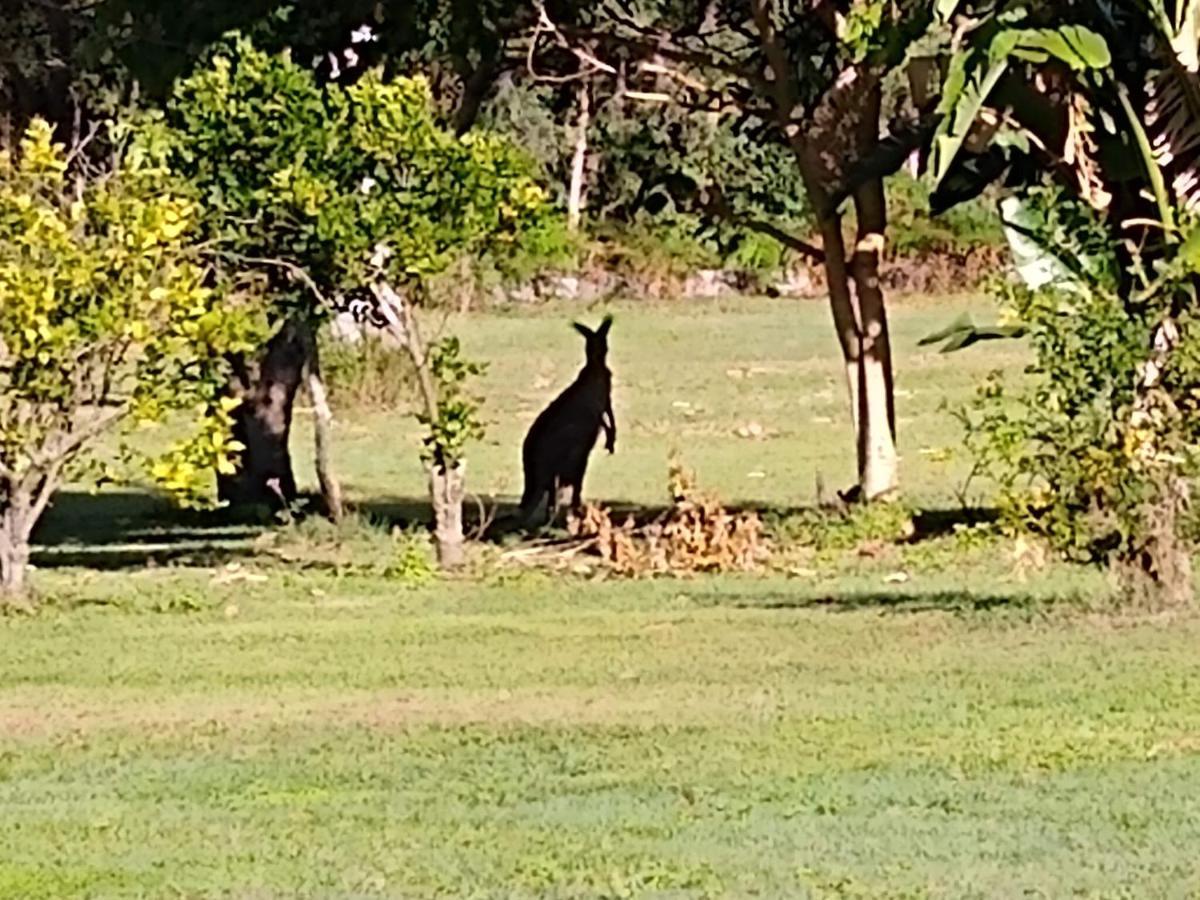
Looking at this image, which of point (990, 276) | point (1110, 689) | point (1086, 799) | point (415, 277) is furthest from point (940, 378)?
point (1086, 799)

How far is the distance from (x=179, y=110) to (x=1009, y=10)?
18.3 feet

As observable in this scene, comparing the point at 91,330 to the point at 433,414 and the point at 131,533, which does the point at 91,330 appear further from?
the point at 131,533

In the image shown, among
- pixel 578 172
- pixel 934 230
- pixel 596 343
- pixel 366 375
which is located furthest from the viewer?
pixel 934 230

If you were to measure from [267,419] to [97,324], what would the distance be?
9.10 meters

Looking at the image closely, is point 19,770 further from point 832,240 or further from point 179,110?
point 832,240

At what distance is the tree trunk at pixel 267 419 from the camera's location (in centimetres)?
2492

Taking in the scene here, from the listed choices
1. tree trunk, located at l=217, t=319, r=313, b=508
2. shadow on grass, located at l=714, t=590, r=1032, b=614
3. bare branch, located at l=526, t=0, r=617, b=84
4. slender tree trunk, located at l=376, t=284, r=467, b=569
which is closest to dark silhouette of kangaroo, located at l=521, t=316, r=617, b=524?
bare branch, located at l=526, t=0, r=617, b=84

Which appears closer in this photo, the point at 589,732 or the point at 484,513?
the point at 589,732

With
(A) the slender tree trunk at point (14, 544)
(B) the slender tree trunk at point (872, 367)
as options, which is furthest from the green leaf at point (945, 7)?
(B) the slender tree trunk at point (872, 367)

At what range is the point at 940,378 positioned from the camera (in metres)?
39.6

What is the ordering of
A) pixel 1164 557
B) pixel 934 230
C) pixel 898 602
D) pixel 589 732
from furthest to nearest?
pixel 934 230, pixel 898 602, pixel 1164 557, pixel 589 732

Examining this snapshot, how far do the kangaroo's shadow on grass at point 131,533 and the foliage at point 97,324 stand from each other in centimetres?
450

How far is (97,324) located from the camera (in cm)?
1596

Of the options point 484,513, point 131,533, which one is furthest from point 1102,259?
point 131,533
